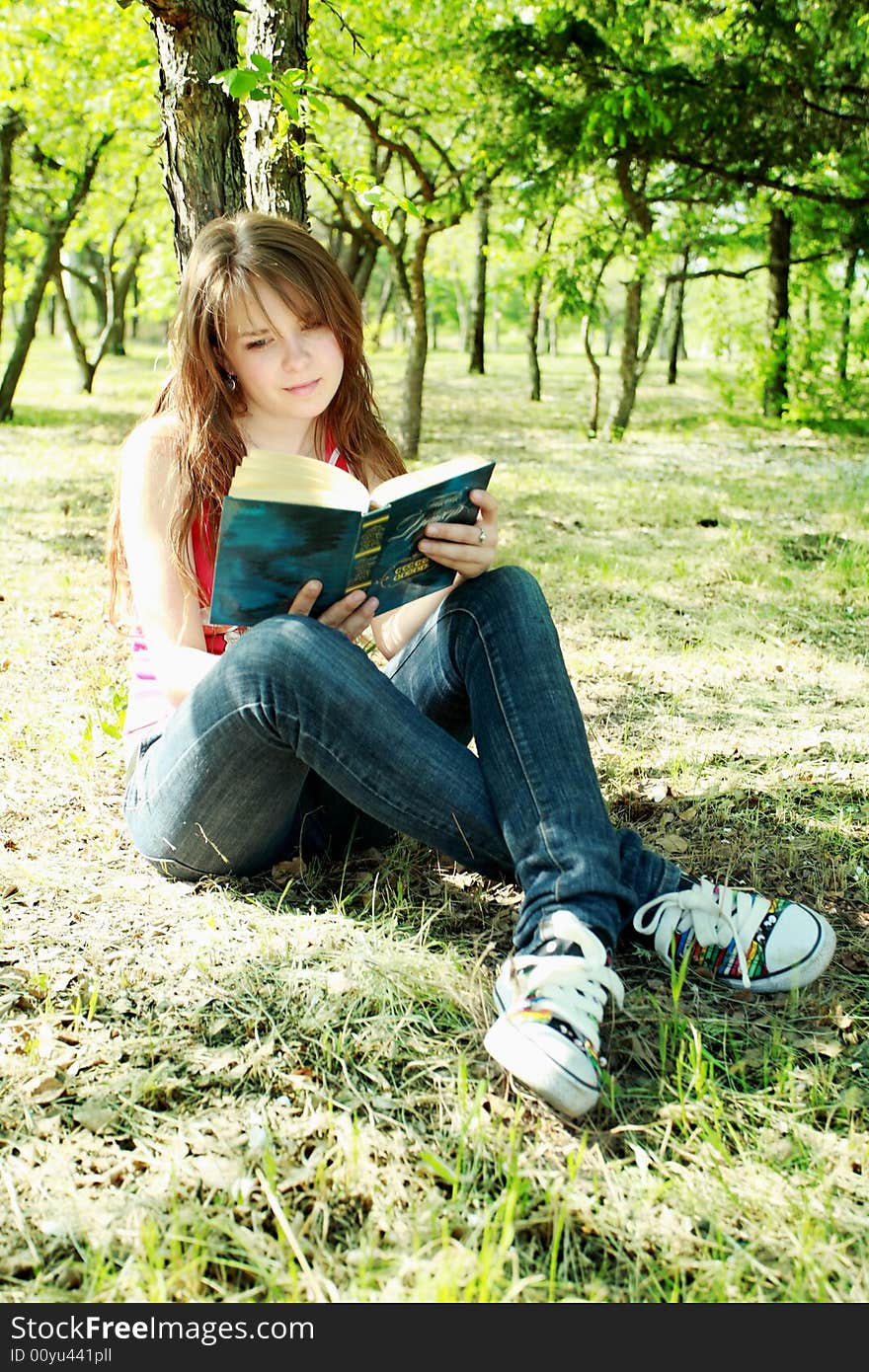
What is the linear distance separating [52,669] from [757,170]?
26.7 feet

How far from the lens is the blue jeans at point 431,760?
1934 millimetres

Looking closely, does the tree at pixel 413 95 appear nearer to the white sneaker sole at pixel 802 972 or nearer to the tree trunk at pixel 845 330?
the tree trunk at pixel 845 330

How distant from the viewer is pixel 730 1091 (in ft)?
5.79

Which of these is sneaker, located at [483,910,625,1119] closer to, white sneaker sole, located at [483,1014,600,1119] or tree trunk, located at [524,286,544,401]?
white sneaker sole, located at [483,1014,600,1119]

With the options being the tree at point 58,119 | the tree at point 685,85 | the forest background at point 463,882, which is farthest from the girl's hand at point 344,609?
the tree at point 685,85

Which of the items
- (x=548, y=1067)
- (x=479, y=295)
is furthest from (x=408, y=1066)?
(x=479, y=295)

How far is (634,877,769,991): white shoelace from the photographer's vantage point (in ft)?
6.69

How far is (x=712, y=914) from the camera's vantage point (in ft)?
6.74

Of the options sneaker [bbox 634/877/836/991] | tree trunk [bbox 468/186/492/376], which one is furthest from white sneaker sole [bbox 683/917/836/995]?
tree trunk [bbox 468/186/492/376]

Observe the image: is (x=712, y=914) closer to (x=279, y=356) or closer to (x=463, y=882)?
(x=463, y=882)
